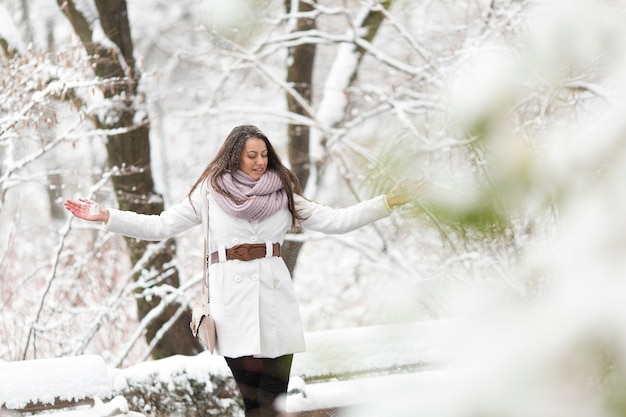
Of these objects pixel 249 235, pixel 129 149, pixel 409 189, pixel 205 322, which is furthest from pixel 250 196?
pixel 129 149

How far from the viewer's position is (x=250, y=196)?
7.92 feet

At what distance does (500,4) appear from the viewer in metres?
5.53

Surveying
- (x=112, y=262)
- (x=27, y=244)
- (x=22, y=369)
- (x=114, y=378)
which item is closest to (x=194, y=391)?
(x=114, y=378)

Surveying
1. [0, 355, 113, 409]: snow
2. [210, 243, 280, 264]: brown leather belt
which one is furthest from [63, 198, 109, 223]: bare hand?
[0, 355, 113, 409]: snow

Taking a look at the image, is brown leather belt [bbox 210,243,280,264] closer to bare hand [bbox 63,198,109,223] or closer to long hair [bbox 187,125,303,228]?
long hair [bbox 187,125,303,228]

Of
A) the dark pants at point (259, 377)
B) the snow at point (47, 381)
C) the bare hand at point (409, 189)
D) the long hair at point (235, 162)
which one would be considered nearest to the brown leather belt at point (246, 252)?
the long hair at point (235, 162)

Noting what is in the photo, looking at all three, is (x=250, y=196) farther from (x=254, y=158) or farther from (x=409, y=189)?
(x=409, y=189)

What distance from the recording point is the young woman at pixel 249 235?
2414 millimetres

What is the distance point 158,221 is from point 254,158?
1.17 ft

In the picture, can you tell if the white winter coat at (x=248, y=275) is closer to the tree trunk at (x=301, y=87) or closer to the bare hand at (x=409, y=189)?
the bare hand at (x=409, y=189)

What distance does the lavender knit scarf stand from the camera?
2.40 meters

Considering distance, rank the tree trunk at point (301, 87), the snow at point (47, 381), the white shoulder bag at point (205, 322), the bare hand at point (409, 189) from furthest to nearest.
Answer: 1. the tree trunk at point (301, 87)
2. the snow at point (47, 381)
3. the white shoulder bag at point (205, 322)
4. the bare hand at point (409, 189)

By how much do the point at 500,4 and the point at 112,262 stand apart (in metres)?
3.41

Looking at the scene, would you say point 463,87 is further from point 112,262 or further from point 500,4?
point 112,262
